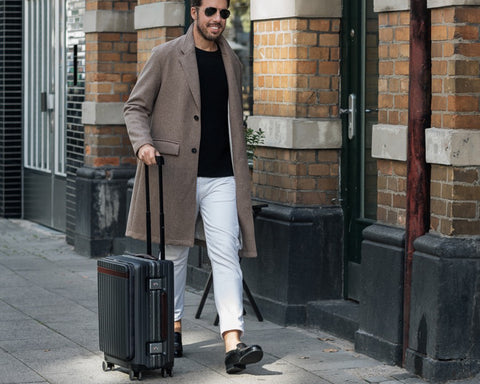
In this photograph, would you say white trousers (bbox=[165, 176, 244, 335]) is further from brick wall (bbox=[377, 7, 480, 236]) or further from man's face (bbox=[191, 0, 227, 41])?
brick wall (bbox=[377, 7, 480, 236])

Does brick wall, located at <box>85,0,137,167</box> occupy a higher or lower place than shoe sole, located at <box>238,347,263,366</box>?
higher

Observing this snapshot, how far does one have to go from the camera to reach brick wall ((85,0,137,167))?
437 inches

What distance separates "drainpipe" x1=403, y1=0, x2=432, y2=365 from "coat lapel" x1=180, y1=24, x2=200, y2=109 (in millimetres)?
1160

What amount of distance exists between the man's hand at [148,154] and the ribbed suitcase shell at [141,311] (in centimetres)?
51

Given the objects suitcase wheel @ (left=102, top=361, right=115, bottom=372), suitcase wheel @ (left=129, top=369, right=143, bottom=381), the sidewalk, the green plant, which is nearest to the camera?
suitcase wheel @ (left=129, top=369, right=143, bottom=381)

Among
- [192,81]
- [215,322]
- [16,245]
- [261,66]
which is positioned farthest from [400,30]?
[16,245]

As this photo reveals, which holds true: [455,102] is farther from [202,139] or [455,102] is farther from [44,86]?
[44,86]

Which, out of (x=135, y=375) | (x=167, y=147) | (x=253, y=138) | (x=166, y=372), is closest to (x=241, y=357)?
(x=166, y=372)

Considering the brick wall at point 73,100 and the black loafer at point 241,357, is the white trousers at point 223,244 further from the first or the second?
the brick wall at point 73,100

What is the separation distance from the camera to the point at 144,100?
652cm

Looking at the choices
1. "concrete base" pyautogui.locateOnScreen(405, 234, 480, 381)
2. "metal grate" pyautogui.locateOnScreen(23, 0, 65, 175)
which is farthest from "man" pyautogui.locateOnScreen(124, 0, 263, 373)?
"metal grate" pyautogui.locateOnScreen(23, 0, 65, 175)

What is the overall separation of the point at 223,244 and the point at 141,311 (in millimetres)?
686

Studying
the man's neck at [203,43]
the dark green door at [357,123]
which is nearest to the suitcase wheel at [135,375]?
the man's neck at [203,43]

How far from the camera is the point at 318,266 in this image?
775 centimetres
